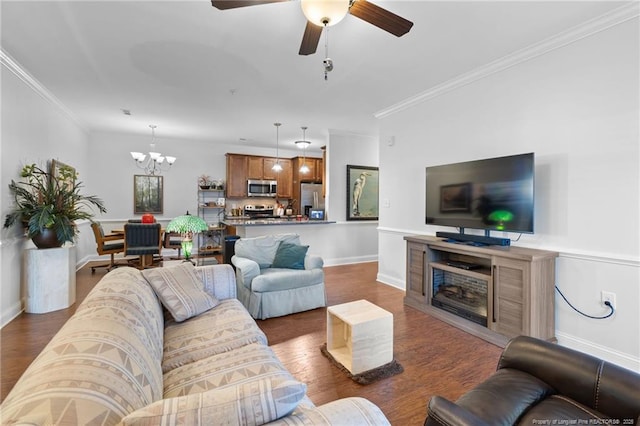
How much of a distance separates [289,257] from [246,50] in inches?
90.0

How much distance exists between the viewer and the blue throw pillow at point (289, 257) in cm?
364

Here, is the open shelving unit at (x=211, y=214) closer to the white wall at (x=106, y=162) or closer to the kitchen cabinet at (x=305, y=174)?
the white wall at (x=106, y=162)

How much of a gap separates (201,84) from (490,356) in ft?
13.8

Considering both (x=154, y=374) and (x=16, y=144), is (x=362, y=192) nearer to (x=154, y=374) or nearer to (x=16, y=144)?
(x=16, y=144)

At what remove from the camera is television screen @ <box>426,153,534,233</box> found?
8.80 feet

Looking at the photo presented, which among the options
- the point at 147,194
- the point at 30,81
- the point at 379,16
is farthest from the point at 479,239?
the point at 147,194

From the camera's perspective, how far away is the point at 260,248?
3.72 meters

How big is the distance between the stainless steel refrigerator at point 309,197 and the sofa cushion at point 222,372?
5.85 meters

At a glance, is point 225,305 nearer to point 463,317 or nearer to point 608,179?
point 463,317

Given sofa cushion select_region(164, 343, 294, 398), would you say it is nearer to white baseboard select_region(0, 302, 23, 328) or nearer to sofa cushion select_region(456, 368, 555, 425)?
sofa cushion select_region(456, 368, 555, 425)

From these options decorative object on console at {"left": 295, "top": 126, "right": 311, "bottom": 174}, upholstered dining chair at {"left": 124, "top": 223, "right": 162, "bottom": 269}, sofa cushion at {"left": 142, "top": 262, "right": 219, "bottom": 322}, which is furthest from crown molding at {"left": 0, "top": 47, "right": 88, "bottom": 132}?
decorative object on console at {"left": 295, "top": 126, "right": 311, "bottom": 174}

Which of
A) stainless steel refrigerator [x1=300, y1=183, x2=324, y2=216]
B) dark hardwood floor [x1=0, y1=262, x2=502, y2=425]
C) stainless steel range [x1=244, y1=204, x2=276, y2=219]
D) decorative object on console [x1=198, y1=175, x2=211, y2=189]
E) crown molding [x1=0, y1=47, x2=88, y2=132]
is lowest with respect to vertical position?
dark hardwood floor [x1=0, y1=262, x2=502, y2=425]

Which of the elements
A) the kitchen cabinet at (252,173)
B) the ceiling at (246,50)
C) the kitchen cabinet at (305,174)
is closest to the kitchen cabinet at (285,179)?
the kitchen cabinet at (252,173)

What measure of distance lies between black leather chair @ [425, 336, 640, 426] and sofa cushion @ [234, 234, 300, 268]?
8.94ft
